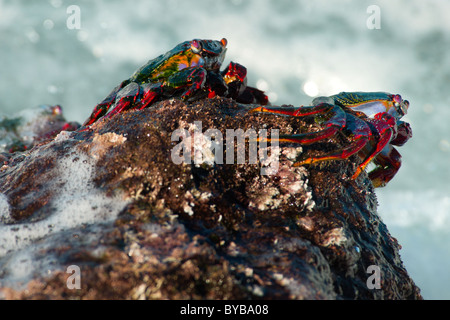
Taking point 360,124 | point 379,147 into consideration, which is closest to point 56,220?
point 360,124

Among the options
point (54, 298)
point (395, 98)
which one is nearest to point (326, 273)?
point (54, 298)

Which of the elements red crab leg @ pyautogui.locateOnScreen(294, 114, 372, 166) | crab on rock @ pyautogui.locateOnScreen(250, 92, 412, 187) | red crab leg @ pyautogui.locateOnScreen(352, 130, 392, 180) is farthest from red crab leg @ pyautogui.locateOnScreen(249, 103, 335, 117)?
A: red crab leg @ pyautogui.locateOnScreen(352, 130, 392, 180)

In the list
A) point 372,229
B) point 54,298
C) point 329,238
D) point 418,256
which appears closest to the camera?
point 54,298

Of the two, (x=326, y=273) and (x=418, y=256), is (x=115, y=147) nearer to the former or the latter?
(x=326, y=273)

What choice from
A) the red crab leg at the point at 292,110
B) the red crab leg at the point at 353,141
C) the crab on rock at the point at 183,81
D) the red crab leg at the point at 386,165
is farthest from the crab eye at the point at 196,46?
the red crab leg at the point at 386,165

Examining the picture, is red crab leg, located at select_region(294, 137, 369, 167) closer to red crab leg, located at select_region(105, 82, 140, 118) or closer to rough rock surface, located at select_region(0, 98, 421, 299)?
rough rock surface, located at select_region(0, 98, 421, 299)

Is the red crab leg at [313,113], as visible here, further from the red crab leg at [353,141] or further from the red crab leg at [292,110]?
the red crab leg at [353,141]
